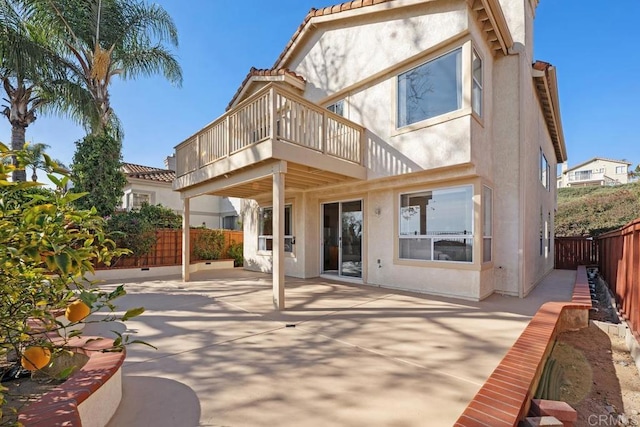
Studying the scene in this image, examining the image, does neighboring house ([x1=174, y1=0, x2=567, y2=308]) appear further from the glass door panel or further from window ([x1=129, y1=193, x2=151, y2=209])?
window ([x1=129, y1=193, x2=151, y2=209])

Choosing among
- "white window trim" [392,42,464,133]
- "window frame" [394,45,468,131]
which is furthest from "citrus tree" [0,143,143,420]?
"window frame" [394,45,468,131]

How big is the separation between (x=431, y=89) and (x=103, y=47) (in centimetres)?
1224

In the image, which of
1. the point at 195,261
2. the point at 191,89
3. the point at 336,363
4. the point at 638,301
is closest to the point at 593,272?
the point at 638,301

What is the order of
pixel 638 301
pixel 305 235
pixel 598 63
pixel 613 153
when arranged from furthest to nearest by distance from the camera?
pixel 613 153 → pixel 598 63 → pixel 305 235 → pixel 638 301

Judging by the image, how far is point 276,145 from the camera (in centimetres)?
584

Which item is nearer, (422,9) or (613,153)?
(422,9)

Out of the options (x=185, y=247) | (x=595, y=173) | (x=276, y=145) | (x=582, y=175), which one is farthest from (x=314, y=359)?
(x=582, y=175)

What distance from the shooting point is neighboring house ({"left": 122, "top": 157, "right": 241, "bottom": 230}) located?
699 inches

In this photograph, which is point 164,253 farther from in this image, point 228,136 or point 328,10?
point 328,10

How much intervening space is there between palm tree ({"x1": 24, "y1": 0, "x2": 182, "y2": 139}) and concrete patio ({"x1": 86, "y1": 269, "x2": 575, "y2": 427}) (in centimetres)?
917

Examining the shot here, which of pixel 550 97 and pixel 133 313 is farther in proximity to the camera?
pixel 550 97

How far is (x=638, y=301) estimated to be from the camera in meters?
4.27

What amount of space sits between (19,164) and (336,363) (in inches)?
129

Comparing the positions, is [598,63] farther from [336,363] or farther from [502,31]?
[336,363]
